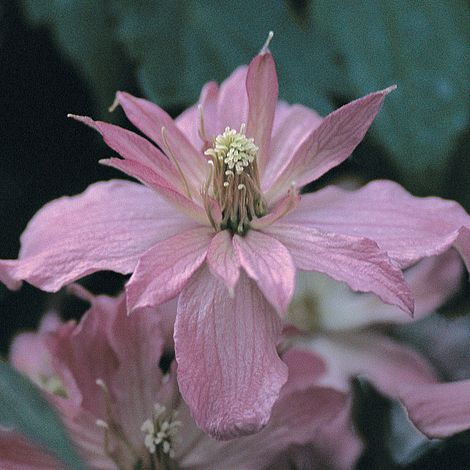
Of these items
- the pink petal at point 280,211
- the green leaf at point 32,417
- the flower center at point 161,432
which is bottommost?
the flower center at point 161,432

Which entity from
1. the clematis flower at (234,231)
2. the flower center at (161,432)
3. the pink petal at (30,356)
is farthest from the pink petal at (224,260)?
the pink petal at (30,356)

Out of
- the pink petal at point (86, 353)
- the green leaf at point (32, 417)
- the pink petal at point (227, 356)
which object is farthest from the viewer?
the pink petal at point (86, 353)

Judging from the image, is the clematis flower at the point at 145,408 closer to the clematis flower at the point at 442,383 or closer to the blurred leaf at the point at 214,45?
the clematis flower at the point at 442,383

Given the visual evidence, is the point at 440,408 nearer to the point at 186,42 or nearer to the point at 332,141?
the point at 332,141

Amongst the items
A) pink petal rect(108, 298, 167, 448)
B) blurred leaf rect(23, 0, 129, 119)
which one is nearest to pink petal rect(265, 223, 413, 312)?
pink petal rect(108, 298, 167, 448)

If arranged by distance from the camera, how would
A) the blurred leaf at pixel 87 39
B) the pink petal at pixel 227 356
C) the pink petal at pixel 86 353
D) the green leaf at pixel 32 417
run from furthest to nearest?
the blurred leaf at pixel 87 39, the pink petal at pixel 86 353, the pink petal at pixel 227 356, the green leaf at pixel 32 417

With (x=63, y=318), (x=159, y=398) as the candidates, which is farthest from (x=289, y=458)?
(x=63, y=318)

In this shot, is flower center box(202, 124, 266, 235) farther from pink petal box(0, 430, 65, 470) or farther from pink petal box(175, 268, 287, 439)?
pink petal box(0, 430, 65, 470)
